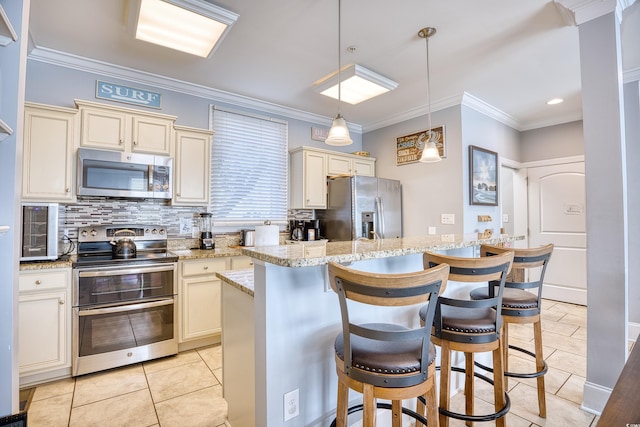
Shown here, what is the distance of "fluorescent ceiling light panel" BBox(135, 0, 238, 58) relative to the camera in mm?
2004

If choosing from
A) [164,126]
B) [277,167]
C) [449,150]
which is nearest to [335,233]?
[277,167]

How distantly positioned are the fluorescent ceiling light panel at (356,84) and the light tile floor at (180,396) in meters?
2.80

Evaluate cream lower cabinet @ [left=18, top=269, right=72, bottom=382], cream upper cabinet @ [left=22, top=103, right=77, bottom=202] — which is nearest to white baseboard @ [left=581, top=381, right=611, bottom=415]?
cream lower cabinet @ [left=18, top=269, right=72, bottom=382]

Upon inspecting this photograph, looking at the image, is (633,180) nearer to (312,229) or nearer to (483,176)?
(483,176)

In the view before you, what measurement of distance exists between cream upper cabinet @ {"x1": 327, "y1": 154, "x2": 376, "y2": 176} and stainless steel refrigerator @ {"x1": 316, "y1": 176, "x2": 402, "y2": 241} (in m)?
0.21

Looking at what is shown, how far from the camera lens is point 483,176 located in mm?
4035

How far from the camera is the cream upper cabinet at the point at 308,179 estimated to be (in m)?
4.02

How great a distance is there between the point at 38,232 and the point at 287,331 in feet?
7.61

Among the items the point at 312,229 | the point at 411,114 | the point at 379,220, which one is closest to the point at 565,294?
the point at 379,220

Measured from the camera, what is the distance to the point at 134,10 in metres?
2.04

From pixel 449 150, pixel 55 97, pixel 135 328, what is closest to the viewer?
pixel 135 328

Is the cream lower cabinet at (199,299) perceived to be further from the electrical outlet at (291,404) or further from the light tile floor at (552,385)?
the light tile floor at (552,385)

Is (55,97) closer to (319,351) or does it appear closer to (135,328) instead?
(135,328)

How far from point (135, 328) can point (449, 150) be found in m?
3.92
